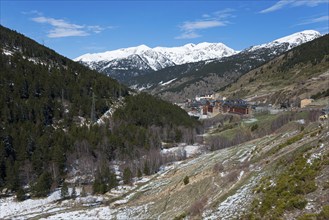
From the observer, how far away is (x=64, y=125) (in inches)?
5620

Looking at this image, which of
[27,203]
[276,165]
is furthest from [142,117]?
[276,165]

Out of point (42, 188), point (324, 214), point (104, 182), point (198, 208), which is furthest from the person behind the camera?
point (42, 188)

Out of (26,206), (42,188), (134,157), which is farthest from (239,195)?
(134,157)

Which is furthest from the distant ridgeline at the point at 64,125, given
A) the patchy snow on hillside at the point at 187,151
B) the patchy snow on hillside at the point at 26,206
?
the patchy snow on hillside at the point at 187,151

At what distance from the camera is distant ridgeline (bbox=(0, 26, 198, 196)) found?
345 ft

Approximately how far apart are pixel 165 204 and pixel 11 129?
301 feet

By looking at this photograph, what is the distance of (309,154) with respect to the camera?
3491cm

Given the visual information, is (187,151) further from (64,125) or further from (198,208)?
(198,208)

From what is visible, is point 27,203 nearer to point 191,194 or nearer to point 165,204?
point 165,204

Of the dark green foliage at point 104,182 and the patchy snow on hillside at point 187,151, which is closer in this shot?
the dark green foliage at point 104,182

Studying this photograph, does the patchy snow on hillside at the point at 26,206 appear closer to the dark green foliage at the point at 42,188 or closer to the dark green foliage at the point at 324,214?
the dark green foliage at the point at 42,188

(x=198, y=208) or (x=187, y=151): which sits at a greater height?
(x=198, y=208)

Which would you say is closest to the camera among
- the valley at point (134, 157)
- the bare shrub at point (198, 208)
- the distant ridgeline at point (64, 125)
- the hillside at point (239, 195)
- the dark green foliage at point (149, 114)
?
the hillside at point (239, 195)

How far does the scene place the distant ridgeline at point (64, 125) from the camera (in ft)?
345
